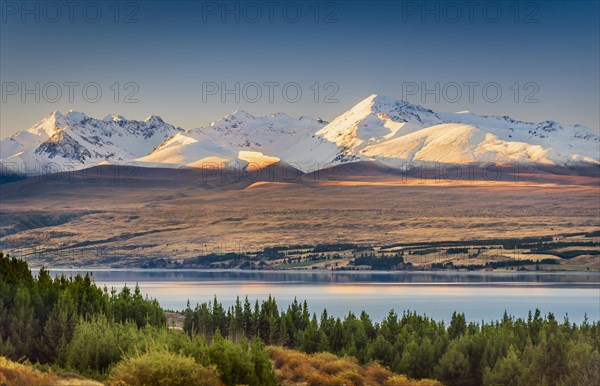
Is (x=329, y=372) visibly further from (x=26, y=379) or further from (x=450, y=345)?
(x=26, y=379)

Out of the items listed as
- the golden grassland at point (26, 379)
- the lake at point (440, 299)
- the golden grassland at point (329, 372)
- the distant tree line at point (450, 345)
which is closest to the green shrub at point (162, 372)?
the golden grassland at point (26, 379)

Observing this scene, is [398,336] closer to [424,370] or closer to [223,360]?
[424,370]

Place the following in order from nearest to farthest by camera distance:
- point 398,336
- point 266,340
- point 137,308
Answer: point 398,336 → point 137,308 → point 266,340

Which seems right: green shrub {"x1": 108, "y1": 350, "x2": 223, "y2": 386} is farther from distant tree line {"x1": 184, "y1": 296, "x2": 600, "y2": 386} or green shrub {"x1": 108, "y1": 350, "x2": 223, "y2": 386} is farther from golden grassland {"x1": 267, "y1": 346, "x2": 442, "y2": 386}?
golden grassland {"x1": 267, "y1": 346, "x2": 442, "y2": 386}

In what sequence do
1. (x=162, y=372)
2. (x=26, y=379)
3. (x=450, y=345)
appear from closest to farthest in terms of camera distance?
(x=26, y=379) < (x=162, y=372) < (x=450, y=345)

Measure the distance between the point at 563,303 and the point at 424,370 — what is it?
8799cm

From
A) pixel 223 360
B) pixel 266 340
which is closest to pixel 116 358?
pixel 223 360

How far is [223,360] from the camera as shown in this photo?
37250 millimetres

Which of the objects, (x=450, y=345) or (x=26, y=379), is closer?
(x=26, y=379)

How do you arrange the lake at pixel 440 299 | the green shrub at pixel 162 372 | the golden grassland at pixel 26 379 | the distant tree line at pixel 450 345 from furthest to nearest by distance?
1. the lake at pixel 440 299
2. the distant tree line at pixel 450 345
3. the green shrub at pixel 162 372
4. the golden grassland at pixel 26 379

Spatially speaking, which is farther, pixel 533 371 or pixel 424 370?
pixel 424 370

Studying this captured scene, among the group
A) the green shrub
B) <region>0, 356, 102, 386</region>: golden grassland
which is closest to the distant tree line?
the green shrub

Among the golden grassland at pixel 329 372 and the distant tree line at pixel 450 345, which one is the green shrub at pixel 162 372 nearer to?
the distant tree line at pixel 450 345

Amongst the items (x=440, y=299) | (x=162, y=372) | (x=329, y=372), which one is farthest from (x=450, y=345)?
(x=440, y=299)
